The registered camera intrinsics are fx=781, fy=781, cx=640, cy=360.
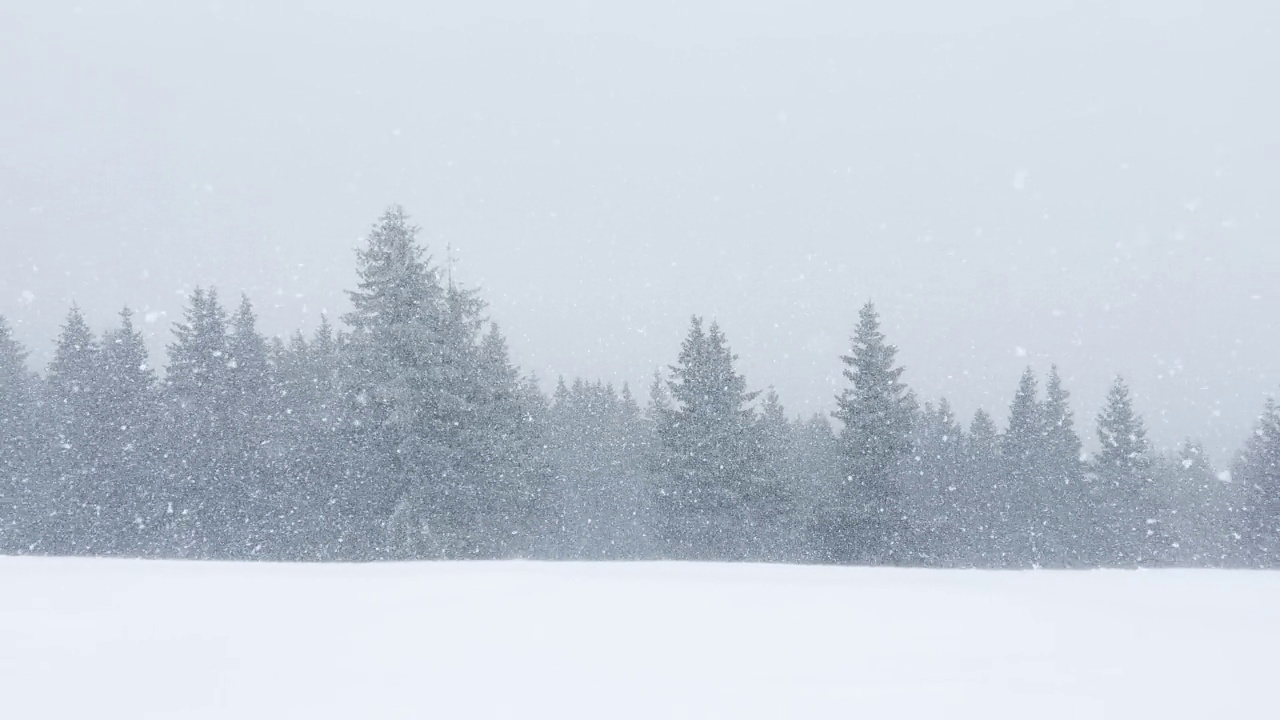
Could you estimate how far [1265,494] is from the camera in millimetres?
35594

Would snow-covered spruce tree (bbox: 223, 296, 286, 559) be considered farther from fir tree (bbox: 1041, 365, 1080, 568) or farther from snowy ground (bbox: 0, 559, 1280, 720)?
fir tree (bbox: 1041, 365, 1080, 568)

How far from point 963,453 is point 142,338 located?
42.6m

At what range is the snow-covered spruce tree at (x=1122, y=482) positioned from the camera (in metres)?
37.7

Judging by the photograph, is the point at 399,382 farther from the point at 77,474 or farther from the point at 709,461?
the point at 77,474

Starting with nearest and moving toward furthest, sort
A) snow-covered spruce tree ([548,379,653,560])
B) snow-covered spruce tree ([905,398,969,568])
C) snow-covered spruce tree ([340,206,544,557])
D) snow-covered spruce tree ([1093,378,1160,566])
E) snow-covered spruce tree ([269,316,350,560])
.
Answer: snow-covered spruce tree ([340,206,544,557]), snow-covered spruce tree ([269,316,350,560]), snow-covered spruce tree ([905,398,969,568]), snow-covered spruce tree ([1093,378,1160,566]), snow-covered spruce tree ([548,379,653,560])

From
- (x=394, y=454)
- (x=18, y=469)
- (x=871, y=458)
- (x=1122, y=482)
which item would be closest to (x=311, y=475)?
(x=394, y=454)

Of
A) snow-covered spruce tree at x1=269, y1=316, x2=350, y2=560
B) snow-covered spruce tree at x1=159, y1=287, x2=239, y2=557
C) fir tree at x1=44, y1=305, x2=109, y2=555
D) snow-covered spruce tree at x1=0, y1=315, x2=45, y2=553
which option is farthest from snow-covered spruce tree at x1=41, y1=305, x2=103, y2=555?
snow-covered spruce tree at x1=269, y1=316, x2=350, y2=560

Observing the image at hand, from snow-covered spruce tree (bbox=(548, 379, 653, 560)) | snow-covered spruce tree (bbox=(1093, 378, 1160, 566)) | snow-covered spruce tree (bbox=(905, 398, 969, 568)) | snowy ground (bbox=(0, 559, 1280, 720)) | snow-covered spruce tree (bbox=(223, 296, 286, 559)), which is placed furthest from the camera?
snow-covered spruce tree (bbox=(548, 379, 653, 560))

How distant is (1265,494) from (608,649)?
42936 millimetres

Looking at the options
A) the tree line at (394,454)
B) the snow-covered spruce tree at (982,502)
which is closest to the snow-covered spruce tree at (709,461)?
the tree line at (394,454)

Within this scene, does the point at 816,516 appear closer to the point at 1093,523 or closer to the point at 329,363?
the point at 1093,523

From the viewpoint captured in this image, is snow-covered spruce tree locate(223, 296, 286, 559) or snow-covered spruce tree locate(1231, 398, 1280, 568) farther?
snow-covered spruce tree locate(1231, 398, 1280, 568)

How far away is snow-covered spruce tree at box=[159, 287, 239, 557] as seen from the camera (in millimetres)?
27484

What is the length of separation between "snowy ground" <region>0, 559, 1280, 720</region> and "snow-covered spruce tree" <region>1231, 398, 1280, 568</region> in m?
37.4
